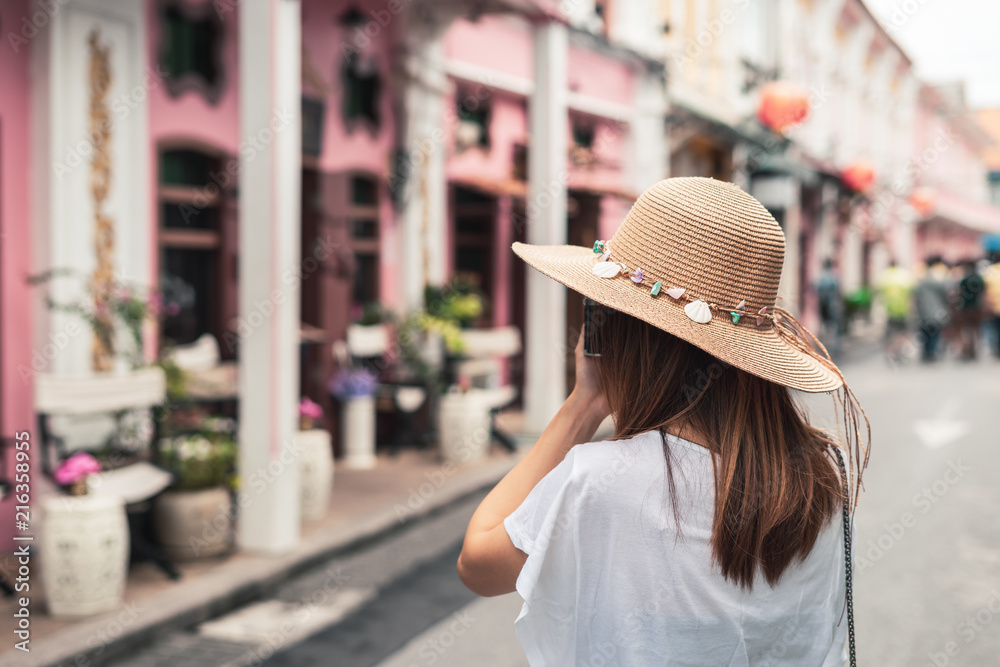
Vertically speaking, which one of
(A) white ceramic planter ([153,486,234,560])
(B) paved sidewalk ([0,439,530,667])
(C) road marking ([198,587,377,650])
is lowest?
(C) road marking ([198,587,377,650])

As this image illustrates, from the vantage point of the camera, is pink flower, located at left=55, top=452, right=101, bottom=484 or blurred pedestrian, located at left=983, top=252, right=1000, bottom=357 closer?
pink flower, located at left=55, top=452, right=101, bottom=484


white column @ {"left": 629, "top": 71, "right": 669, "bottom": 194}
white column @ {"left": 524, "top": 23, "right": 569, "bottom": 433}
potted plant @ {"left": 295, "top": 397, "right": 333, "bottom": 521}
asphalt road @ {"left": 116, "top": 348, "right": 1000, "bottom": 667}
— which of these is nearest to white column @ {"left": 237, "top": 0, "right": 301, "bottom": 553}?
asphalt road @ {"left": 116, "top": 348, "right": 1000, "bottom": 667}

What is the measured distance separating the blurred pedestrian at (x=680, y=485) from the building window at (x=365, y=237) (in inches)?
310

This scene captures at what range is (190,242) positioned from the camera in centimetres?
724

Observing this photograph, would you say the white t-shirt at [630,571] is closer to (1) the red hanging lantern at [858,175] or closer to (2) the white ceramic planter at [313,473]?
(2) the white ceramic planter at [313,473]

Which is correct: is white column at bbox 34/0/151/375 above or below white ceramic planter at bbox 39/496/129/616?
above

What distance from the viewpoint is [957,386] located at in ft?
47.9

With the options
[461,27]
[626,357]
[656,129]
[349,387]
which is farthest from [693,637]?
[656,129]

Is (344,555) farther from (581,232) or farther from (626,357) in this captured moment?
(581,232)

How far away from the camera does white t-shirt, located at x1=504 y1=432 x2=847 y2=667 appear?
1420 mm

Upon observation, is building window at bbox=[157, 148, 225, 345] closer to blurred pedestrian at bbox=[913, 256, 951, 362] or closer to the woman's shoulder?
the woman's shoulder

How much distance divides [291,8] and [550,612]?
501cm

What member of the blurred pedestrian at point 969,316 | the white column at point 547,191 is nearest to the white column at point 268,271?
the white column at point 547,191

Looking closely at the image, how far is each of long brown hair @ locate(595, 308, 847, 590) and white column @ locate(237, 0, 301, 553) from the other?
440 centimetres
